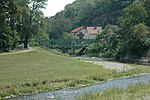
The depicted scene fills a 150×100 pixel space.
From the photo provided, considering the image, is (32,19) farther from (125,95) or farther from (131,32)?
(125,95)

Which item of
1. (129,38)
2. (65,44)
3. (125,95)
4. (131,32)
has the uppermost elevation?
(131,32)

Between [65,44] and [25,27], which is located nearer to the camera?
[25,27]

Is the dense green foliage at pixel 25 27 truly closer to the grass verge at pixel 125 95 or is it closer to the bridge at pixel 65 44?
the grass verge at pixel 125 95

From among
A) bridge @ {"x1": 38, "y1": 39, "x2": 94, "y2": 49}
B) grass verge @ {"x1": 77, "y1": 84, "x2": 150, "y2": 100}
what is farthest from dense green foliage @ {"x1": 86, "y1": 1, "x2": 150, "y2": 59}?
grass verge @ {"x1": 77, "y1": 84, "x2": 150, "y2": 100}

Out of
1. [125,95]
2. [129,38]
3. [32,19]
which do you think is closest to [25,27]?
[32,19]

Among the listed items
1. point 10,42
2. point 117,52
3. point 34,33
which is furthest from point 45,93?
point 117,52

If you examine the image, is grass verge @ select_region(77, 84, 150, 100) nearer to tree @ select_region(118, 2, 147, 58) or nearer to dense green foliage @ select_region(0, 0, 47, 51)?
dense green foliage @ select_region(0, 0, 47, 51)

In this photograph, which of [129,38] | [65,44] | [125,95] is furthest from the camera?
[65,44]

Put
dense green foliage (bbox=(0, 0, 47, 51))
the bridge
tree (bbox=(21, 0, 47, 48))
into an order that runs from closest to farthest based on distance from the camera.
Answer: dense green foliage (bbox=(0, 0, 47, 51)) < tree (bbox=(21, 0, 47, 48)) < the bridge

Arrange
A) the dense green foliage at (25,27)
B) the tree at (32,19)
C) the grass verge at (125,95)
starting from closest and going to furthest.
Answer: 1. the grass verge at (125,95)
2. the dense green foliage at (25,27)
3. the tree at (32,19)

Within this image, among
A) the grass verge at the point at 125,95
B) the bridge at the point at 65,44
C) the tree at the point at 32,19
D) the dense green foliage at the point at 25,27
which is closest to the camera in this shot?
the grass verge at the point at 125,95

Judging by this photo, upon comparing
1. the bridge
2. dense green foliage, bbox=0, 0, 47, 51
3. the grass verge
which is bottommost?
the grass verge

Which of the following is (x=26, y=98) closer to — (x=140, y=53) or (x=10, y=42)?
(x=10, y=42)

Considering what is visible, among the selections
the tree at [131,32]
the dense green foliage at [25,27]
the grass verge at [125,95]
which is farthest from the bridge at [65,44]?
the grass verge at [125,95]
